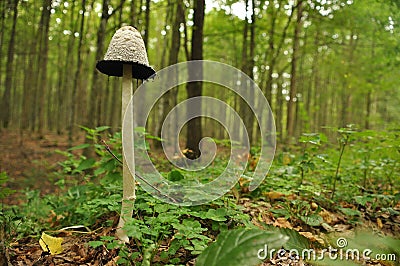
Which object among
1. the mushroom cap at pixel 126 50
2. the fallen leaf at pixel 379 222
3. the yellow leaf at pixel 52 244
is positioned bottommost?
the yellow leaf at pixel 52 244

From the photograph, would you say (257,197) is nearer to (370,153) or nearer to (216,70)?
(370,153)

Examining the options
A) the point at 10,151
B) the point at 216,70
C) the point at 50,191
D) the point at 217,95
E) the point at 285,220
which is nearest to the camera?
the point at 285,220

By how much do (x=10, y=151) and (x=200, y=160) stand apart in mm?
8883

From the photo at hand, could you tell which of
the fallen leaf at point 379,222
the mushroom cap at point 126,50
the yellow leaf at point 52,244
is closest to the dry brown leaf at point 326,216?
the fallen leaf at point 379,222

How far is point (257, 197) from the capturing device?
434 cm

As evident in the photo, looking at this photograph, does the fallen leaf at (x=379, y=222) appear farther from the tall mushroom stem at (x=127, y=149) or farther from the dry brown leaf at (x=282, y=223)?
the tall mushroom stem at (x=127, y=149)

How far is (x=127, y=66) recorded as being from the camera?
2916 millimetres

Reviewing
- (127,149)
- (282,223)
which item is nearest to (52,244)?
(127,149)

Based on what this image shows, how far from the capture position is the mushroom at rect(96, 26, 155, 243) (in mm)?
2760

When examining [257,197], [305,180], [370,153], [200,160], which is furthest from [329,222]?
[200,160]

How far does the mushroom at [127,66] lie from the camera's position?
2.76 m

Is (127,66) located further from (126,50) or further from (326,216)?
(326,216)

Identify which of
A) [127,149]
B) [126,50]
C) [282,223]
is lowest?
[282,223]

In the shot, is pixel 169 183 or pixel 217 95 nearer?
pixel 169 183
